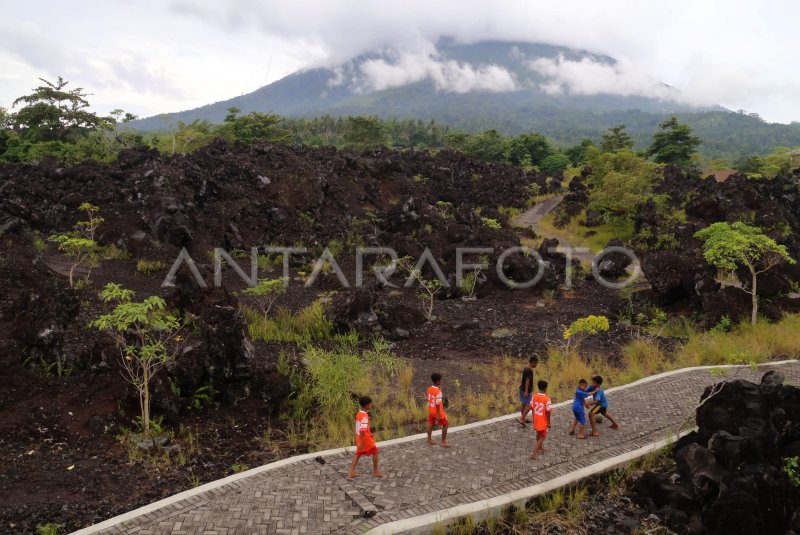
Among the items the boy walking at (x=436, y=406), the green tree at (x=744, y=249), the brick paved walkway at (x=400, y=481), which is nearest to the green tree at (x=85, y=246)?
the brick paved walkway at (x=400, y=481)

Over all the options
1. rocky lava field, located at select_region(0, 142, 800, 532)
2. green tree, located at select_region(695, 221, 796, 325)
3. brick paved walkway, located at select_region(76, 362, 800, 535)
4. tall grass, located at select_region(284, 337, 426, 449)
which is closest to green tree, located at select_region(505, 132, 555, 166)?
rocky lava field, located at select_region(0, 142, 800, 532)

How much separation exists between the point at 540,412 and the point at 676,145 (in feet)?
162

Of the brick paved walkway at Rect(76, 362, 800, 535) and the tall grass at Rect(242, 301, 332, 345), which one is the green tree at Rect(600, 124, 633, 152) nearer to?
the tall grass at Rect(242, 301, 332, 345)

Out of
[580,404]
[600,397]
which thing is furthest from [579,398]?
[600,397]

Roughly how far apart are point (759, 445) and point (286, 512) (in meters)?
5.56

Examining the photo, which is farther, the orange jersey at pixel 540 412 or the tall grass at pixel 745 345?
the tall grass at pixel 745 345

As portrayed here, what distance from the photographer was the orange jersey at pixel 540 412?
6900mm

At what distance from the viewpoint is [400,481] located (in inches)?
253

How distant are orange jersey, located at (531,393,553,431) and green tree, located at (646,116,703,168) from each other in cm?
4791

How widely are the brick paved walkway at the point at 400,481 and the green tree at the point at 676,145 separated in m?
46.0

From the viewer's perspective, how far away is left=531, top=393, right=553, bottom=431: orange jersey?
6.90 meters

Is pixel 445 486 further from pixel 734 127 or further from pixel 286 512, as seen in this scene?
pixel 734 127

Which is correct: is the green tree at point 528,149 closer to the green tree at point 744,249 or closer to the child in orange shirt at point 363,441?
the green tree at point 744,249

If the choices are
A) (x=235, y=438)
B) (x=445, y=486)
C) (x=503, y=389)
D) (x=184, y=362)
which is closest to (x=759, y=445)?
(x=445, y=486)
